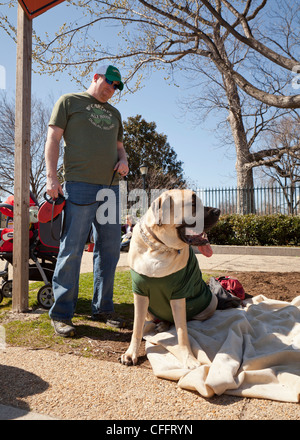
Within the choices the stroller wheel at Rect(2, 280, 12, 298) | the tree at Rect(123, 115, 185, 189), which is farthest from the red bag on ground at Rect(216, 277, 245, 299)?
the tree at Rect(123, 115, 185, 189)

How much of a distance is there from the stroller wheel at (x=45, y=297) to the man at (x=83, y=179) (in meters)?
0.70

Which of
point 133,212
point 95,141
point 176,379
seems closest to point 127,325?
point 176,379

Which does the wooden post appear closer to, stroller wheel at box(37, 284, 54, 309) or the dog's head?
stroller wheel at box(37, 284, 54, 309)

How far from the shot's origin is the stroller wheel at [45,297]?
3.45m

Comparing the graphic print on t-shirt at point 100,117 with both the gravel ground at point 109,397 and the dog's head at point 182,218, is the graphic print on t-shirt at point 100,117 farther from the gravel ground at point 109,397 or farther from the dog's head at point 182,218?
the gravel ground at point 109,397

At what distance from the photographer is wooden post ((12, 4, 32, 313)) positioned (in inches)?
127

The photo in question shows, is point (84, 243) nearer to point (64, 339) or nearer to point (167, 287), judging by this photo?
point (64, 339)

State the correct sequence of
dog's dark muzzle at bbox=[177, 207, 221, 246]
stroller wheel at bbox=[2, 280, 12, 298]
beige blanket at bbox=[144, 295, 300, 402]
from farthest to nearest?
stroller wheel at bbox=[2, 280, 12, 298], dog's dark muzzle at bbox=[177, 207, 221, 246], beige blanket at bbox=[144, 295, 300, 402]

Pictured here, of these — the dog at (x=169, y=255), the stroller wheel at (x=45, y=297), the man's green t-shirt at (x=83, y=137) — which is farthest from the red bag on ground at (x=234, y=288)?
the stroller wheel at (x=45, y=297)

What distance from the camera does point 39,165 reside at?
19734mm

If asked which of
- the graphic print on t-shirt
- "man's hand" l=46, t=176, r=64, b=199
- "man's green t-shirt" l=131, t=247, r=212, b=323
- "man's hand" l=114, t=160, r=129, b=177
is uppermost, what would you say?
the graphic print on t-shirt

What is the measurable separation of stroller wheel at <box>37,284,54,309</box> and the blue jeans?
2.10 ft

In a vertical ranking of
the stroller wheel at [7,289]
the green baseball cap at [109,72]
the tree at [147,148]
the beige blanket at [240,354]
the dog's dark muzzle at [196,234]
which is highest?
the tree at [147,148]

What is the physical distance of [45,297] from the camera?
11.4 ft
